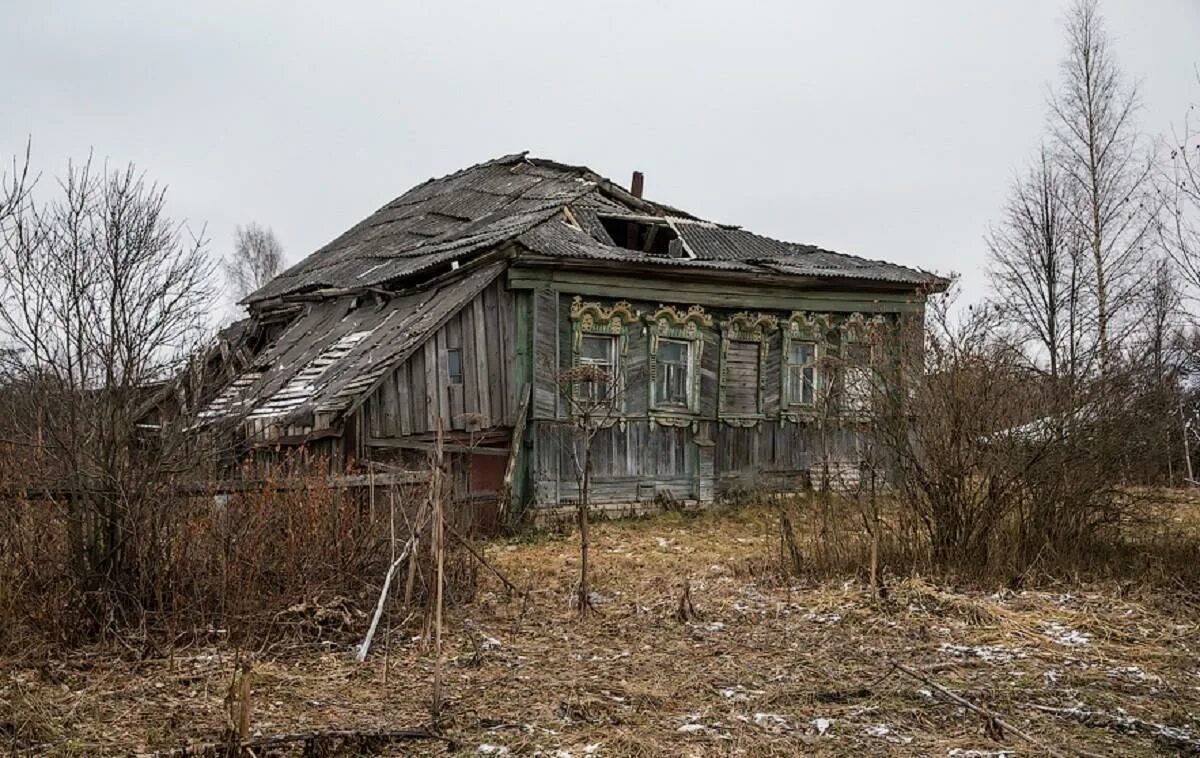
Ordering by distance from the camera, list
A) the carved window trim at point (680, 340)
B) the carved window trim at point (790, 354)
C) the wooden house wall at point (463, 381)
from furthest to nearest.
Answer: the carved window trim at point (790, 354)
the carved window trim at point (680, 340)
the wooden house wall at point (463, 381)

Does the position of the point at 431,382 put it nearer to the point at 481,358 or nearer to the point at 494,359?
the point at 481,358

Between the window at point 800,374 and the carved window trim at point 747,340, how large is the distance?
1.67 ft

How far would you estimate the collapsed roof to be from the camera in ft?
48.9

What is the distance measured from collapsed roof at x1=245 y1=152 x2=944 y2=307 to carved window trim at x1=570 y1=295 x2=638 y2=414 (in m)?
0.77

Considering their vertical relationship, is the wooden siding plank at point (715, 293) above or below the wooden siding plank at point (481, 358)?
above

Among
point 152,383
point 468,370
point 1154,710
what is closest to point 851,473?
point 468,370

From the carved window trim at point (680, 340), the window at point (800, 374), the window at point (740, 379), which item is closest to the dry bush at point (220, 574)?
the carved window trim at point (680, 340)

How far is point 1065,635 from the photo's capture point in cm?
752

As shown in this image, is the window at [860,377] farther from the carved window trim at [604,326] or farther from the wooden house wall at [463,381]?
the wooden house wall at [463,381]

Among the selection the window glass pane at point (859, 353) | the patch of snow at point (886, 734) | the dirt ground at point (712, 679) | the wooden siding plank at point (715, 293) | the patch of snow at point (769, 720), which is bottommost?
the patch of snow at point (886, 734)

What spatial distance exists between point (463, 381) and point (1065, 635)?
829cm

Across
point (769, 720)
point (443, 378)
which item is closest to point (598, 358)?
point (443, 378)

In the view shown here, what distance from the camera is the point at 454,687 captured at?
20.9 ft

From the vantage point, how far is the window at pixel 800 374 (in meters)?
16.1
